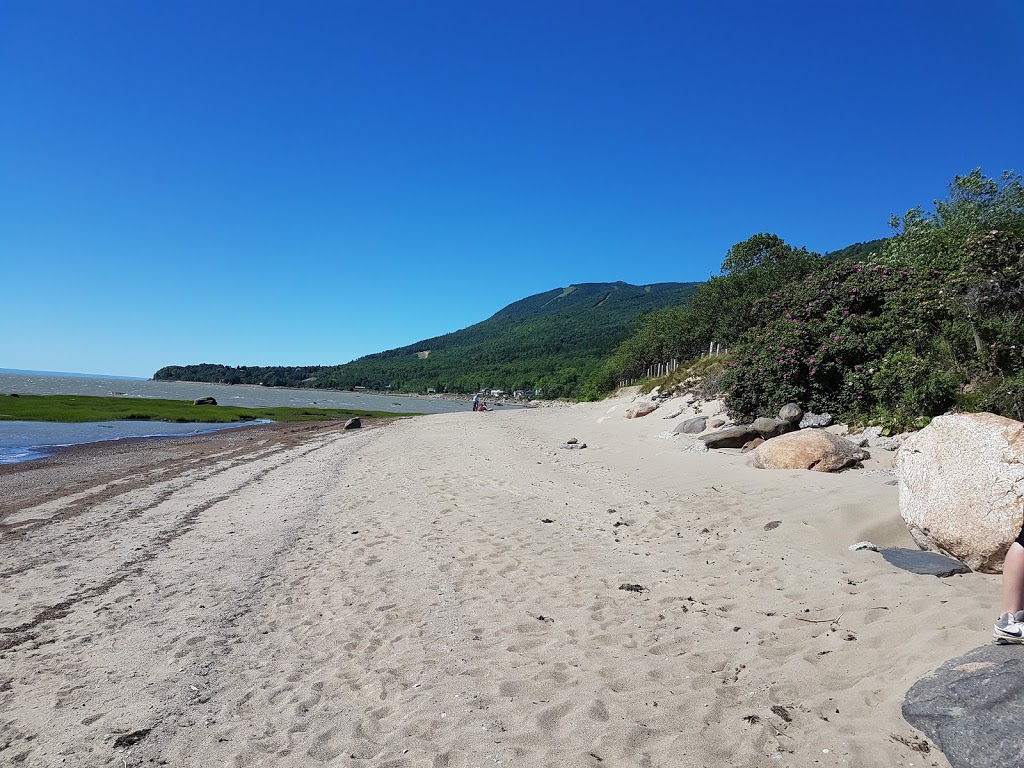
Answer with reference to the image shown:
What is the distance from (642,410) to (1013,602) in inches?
842

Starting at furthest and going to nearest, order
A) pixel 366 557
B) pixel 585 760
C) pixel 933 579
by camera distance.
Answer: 1. pixel 366 557
2. pixel 933 579
3. pixel 585 760

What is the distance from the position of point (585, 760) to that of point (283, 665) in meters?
2.92

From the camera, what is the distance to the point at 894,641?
428 cm

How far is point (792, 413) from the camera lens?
14.8m

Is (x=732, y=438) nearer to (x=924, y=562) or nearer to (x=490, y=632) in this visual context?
(x=924, y=562)

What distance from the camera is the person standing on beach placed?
366cm

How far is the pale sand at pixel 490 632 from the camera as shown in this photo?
11.9ft

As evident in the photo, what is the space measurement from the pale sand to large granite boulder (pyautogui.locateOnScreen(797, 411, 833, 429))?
156 inches

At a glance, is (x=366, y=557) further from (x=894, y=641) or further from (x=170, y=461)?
(x=170, y=461)

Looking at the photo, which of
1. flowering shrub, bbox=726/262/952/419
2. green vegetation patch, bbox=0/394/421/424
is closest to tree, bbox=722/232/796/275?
flowering shrub, bbox=726/262/952/419

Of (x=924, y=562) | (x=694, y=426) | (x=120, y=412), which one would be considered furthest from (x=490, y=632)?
(x=120, y=412)

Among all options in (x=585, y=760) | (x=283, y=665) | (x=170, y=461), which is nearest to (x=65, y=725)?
(x=283, y=665)

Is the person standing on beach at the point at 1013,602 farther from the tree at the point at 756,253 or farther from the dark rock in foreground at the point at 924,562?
the tree at the point at 756,253

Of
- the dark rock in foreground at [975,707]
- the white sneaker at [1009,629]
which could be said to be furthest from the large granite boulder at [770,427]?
the dark rock in foreground at [975,707]
